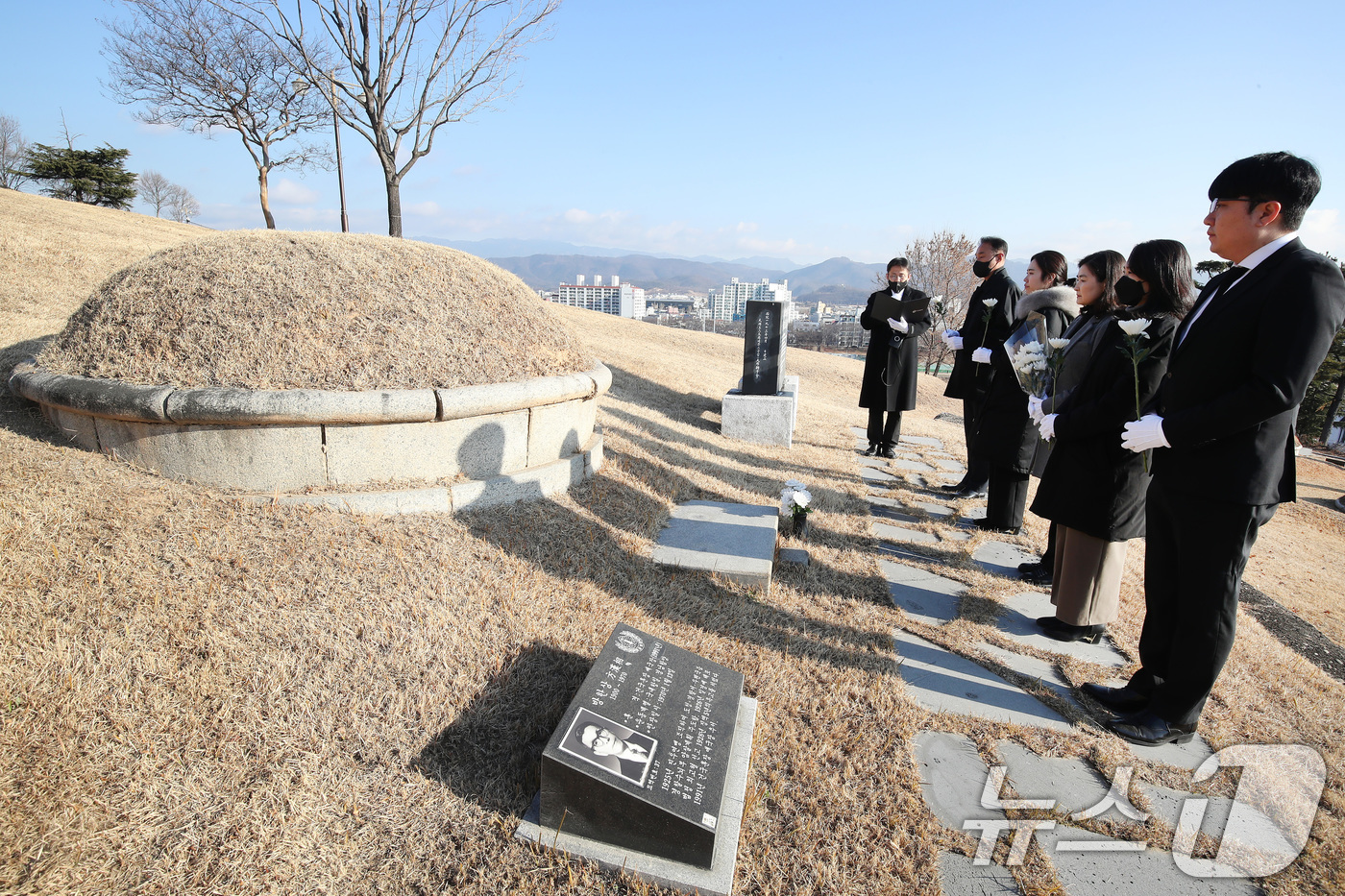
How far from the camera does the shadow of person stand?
7.51 feet

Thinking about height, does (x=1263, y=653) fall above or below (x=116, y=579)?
below

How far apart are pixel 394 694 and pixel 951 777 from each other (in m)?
2.18

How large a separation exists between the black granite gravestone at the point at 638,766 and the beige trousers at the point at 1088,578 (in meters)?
2.21

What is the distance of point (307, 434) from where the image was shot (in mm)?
3492

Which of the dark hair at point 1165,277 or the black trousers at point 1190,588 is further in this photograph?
the dark hair at point 1165,277

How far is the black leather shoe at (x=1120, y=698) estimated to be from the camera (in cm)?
289

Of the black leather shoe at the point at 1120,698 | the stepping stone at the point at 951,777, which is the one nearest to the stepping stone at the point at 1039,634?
the black leather shoe at the point at 1120,698

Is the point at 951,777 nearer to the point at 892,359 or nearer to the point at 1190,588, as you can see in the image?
the point at 1190,588

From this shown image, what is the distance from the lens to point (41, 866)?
5.86 ft

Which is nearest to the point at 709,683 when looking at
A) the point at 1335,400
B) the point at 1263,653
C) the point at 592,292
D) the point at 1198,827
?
the point at 1198,827

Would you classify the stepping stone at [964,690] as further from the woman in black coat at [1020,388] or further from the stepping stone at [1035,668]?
the woman in black coat at [1020,388]

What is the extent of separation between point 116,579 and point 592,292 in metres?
86.0

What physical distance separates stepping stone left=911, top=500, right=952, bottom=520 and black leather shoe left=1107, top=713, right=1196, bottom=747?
2.94 m

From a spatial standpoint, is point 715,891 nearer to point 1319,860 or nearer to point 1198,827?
point 1198,827
